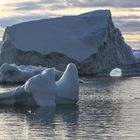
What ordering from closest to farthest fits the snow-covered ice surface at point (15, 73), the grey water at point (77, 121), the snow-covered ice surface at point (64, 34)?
the grey water at point (77, 121) < the snow-covered ice surface at point (15, 73) < the snow-covered ice surface at point (64, 34)

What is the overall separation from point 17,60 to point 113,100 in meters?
19.8

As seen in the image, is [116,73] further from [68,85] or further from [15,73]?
[68,85]

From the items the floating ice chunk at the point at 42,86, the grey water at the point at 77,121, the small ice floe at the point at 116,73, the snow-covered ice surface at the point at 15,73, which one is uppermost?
the floating ice chunk at the point at 42,86

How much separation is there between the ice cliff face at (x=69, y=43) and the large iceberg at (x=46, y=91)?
19333mm

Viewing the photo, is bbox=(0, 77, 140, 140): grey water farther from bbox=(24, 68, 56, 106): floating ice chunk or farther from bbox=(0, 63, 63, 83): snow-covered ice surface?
bbox=(0, 63, 63, 83): snow-covered ice surface

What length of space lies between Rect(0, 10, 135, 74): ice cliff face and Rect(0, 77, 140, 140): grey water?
17.6 metres

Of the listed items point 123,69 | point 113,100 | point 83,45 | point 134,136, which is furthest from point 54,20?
point 134,136

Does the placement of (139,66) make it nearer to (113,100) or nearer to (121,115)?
(113,100)

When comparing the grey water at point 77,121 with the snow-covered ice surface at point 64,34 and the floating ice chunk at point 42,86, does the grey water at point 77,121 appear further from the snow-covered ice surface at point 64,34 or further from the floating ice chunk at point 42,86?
the snow-covered ice surface at point 64,34

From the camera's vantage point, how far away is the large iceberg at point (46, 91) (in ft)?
53.6

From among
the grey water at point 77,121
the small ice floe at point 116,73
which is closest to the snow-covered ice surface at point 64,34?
the small ice floe at point 116,73

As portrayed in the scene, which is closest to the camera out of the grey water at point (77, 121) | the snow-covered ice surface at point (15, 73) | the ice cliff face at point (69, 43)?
the grey water at point (77, 121)

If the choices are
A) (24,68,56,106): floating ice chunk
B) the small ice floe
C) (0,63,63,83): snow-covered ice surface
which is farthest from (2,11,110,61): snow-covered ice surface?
(24,68,56,106): floating ice chunk

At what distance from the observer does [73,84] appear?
55.3ft
